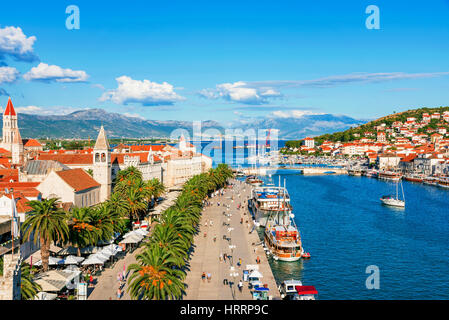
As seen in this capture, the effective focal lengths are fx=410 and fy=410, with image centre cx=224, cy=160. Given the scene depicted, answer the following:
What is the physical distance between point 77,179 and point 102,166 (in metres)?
5.94

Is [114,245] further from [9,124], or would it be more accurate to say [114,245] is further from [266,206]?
[9,124]

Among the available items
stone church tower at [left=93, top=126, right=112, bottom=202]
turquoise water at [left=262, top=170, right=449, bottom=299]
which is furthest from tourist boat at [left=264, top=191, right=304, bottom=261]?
stone church tower at [left=93, top=126, right=112, bottom=202]

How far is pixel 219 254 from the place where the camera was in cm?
4006

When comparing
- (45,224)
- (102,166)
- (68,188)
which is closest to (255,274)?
(45,224)

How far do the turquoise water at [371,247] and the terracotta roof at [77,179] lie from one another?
26451 mm

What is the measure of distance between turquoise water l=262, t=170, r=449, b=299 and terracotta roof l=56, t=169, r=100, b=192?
86.8 feet

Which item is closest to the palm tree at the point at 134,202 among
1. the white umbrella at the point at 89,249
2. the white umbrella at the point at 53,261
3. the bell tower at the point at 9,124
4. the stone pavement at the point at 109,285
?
the white umbrella at the point at 89,249

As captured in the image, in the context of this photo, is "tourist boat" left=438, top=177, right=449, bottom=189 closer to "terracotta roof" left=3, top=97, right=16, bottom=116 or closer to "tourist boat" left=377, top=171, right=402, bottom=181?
"tourist boat" left=377, top=171, right=402, bottom=181

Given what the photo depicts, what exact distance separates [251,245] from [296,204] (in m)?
39.4

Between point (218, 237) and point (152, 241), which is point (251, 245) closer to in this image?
point (218, 237)

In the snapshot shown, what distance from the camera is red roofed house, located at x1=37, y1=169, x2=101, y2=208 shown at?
48969mm
